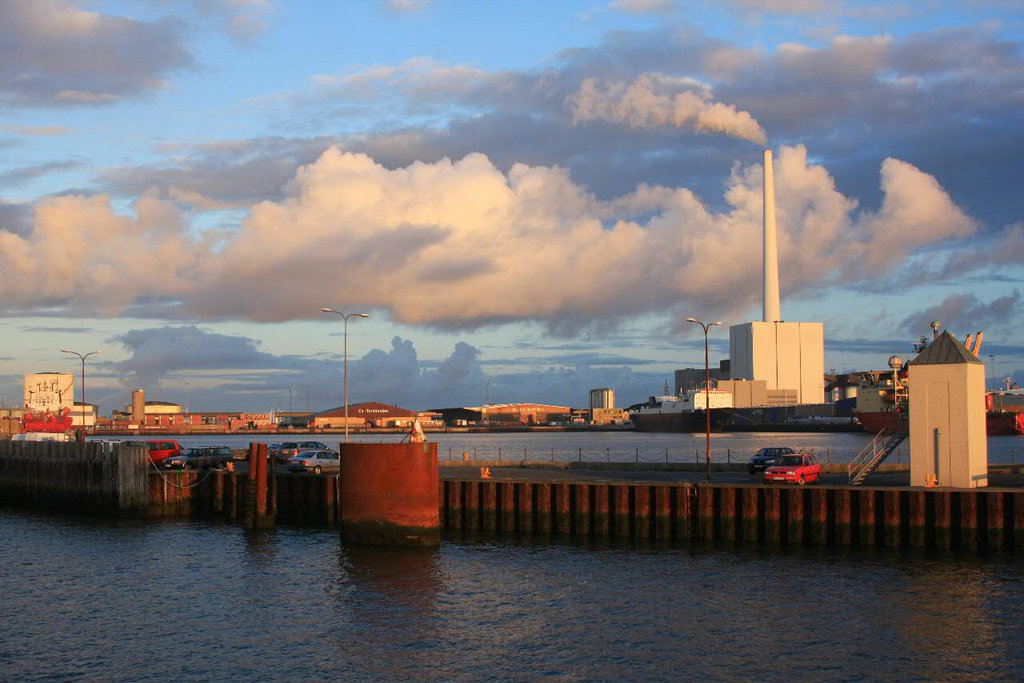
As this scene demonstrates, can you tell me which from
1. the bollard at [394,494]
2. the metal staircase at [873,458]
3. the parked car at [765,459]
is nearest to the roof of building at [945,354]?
the metal staircase at [873,458]

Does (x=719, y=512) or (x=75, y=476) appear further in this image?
(x=75, y=476)

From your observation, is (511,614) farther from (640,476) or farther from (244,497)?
(640,476)

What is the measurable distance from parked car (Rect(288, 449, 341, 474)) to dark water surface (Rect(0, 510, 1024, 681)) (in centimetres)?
1846

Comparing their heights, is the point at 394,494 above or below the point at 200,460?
above

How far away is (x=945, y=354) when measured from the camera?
44531 millimetres

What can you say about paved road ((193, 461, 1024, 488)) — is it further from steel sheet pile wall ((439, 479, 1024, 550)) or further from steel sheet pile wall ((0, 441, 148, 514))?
steel sheet pile wall ((0, 441, 148, 514))

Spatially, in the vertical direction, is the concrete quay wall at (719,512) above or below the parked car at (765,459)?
below

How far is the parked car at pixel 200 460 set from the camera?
63.9m

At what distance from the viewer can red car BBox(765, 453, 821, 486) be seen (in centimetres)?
5000

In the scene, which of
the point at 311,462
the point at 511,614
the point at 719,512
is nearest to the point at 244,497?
the point at 311,462

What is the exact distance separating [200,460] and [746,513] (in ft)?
127

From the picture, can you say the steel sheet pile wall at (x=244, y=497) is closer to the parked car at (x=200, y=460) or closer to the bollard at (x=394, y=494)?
the parked car at (x=200, y=460)

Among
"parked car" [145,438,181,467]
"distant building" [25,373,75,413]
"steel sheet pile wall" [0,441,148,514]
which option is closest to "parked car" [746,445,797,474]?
"steel sheet pile wall" [0,441,148,514]

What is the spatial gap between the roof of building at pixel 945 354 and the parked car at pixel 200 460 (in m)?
43.9
